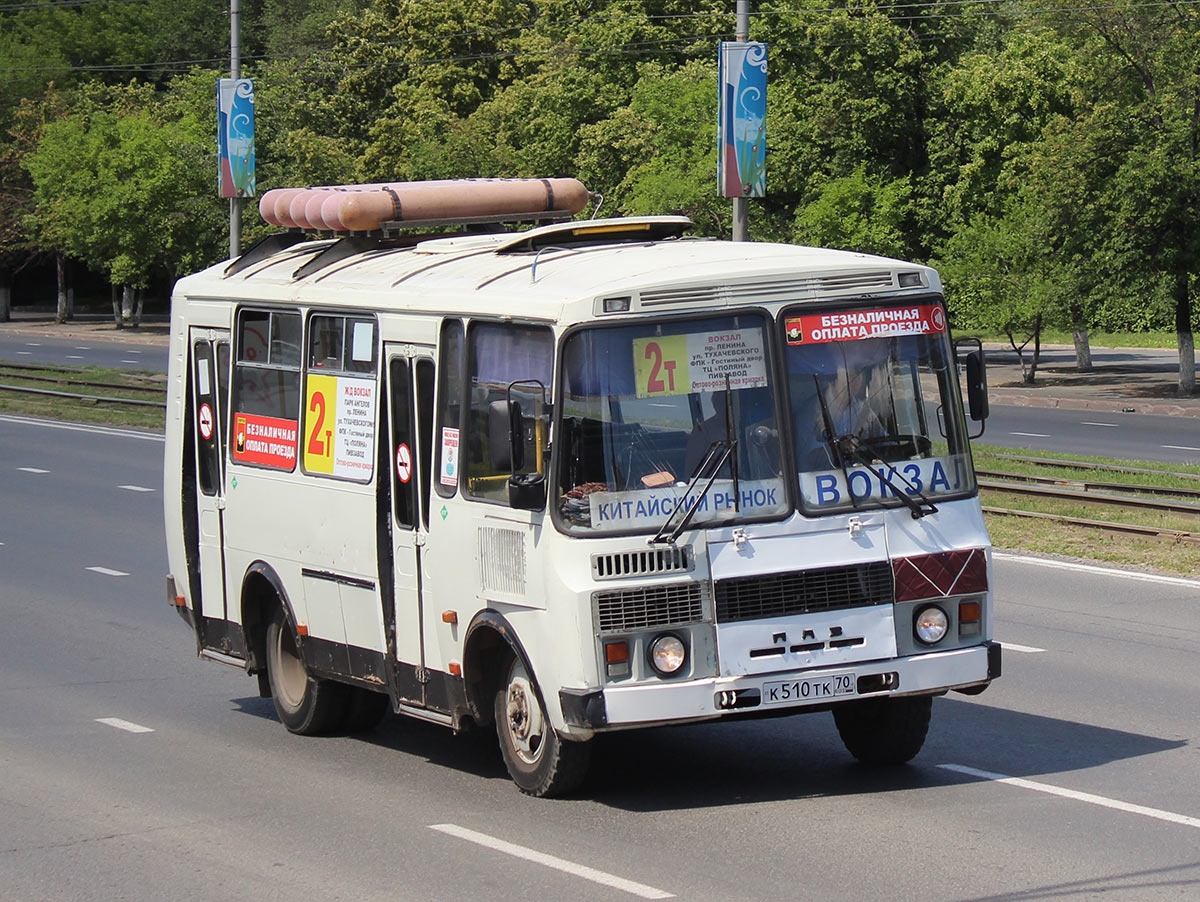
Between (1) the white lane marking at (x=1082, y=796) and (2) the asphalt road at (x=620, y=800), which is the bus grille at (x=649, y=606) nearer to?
(2) the asphalt road at (x=620, y=800)

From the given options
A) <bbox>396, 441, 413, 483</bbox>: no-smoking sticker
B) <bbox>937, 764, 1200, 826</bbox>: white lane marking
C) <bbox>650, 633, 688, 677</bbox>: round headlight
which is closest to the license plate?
<bbox>650, 633, 688, 677</bbox>: round headlight

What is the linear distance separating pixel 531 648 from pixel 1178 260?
1266 inches

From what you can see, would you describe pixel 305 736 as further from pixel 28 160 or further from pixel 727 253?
pixel 28 160

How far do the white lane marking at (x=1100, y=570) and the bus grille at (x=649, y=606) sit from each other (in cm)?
826

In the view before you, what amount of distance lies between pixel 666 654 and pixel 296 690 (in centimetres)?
326

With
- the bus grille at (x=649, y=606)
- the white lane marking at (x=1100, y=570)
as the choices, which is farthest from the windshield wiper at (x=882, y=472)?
the white lane marking at (x=1100, y=570)

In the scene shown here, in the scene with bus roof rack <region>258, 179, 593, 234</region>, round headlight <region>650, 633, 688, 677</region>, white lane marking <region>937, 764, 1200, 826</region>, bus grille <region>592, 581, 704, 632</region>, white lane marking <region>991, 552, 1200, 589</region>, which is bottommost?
white lane marking <region>991, 552, 1200, 589</region>

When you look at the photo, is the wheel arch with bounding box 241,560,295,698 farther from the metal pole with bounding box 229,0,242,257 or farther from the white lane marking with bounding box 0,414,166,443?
the metal pole with bounding box 229,0,242,257

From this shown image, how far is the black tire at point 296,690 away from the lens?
10250 mm

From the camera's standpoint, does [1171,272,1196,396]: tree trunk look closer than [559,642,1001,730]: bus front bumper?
No

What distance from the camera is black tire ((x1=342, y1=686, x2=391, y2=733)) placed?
1034 cm

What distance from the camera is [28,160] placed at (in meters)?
70.9

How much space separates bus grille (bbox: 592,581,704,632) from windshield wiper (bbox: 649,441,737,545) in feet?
0.71

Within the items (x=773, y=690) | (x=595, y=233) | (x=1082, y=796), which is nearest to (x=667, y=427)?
(x=773, y=690)
